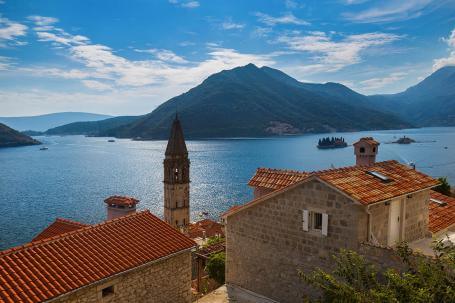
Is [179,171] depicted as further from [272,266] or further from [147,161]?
[147,161]

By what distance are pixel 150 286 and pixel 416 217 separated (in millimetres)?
11326

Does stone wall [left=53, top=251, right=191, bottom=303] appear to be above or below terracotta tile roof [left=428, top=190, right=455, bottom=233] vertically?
below

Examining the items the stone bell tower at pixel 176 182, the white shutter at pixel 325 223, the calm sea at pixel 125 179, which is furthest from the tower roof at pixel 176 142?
the white shutter at pixel 325 223

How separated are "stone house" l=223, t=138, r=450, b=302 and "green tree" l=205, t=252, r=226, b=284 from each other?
Answer: 111 inches

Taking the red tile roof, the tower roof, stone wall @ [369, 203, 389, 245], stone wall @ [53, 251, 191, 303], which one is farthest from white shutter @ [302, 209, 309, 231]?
the tower roof

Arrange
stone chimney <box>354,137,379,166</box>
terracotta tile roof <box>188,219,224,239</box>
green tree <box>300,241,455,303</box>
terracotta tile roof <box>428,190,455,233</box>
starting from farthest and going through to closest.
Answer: terracotta tile roof <box>188,219,224,239</box> → stone chimney <box>354,137,379,166</box> → terracotta tile roof <box>428,190,455,233</box> → green tree <box>300,241,455,303</box>

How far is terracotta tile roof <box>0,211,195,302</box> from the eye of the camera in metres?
9.97

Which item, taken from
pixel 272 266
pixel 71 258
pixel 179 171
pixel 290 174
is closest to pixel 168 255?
pixel 71 258

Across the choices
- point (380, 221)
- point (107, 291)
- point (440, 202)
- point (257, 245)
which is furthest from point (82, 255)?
point (440, 202)

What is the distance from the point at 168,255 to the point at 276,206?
468 cm

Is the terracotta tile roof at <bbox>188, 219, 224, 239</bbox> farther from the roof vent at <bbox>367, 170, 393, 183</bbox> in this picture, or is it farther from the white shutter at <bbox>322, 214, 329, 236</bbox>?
the white shutter at <bbox>322, 214, 329, 236</bbox>

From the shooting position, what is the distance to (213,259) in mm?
19969

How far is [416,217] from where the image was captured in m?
15.1

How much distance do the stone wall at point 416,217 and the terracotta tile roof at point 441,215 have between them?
159 centimetres
